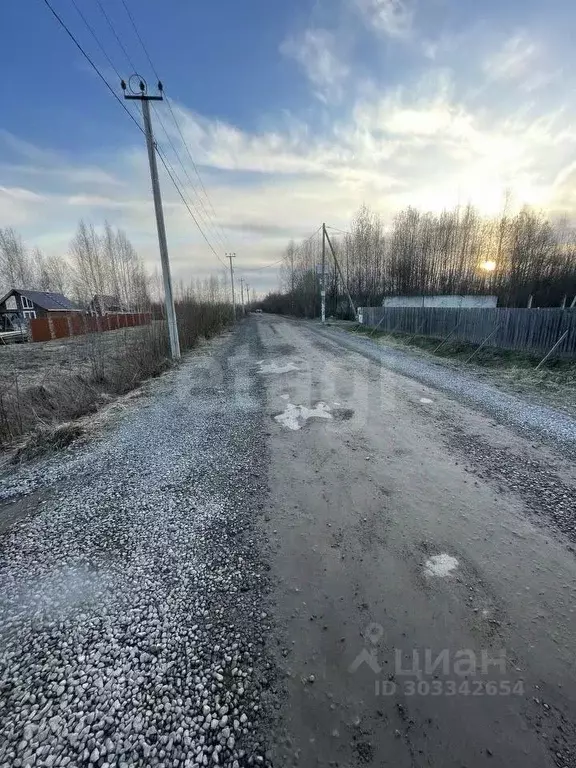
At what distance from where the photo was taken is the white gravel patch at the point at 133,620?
4.66 ft

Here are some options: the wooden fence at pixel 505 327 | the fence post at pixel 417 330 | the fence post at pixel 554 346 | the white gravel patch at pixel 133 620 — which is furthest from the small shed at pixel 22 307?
the fence post at pixel 554 346

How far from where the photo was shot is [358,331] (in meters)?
20.9

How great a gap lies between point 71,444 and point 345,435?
3.90m

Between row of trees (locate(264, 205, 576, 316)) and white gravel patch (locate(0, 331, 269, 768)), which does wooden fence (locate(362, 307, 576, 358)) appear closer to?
white gravel patch (locate(0, 331, 269, 768))

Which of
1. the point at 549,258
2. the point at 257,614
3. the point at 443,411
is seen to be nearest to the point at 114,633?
the point at 257,614

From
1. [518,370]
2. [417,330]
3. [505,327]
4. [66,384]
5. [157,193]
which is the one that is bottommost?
[518,370]

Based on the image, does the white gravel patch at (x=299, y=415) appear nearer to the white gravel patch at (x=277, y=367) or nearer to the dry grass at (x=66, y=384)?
the white gravel patch at (x=277, y=367)

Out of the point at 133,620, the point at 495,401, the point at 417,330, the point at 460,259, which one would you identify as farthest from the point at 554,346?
the point at 460,259

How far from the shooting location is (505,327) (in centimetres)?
1035

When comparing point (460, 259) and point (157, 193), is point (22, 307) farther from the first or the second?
point (460, 259)

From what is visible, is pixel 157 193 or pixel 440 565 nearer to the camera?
pixel 440 565

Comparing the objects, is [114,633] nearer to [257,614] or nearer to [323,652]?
[257,614]

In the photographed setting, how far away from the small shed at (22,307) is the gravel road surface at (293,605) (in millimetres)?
35039

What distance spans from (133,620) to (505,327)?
1194cm
